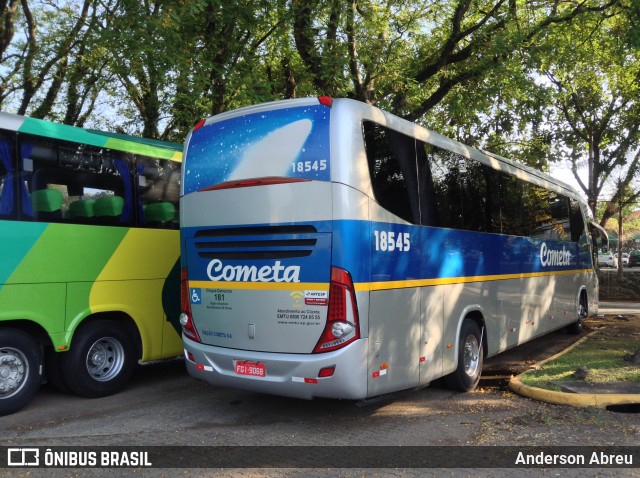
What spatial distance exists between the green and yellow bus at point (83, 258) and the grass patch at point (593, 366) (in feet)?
16.8

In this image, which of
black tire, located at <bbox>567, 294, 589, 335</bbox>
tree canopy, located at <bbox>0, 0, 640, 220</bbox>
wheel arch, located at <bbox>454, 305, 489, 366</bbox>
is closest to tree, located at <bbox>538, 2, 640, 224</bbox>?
tree canopy, located at <bbox>0, 0, 640, 220</bbox>

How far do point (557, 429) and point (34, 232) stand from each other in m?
6.07

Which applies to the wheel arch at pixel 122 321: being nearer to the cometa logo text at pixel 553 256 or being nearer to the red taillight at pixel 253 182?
the red taillight at pixel 253 182

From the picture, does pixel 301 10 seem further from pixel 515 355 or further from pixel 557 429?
pixel 557 429

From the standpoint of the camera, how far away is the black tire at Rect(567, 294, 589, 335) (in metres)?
12.4

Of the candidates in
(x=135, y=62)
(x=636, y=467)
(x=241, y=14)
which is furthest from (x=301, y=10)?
(x=636, y=467)

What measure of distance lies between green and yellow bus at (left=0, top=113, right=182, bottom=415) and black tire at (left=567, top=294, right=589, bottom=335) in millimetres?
8952

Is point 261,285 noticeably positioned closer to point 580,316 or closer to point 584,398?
point 584,398

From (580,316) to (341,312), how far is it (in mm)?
9344

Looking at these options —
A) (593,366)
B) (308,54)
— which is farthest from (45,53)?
(593,366)

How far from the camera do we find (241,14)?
1002 centimetres

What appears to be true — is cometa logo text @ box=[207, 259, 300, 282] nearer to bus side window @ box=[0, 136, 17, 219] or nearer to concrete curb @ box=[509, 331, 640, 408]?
bus side window @ box=[0, 136, 17, 219]

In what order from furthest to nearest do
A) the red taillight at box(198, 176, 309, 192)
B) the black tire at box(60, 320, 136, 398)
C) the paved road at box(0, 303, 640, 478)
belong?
the black tire at box(60, 320, 136, 398)
the red taillight at box(198, 176, 309, 192)
the paved road at box(0, 303, 640, 478)

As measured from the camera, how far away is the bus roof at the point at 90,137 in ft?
20.8
